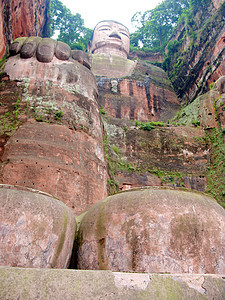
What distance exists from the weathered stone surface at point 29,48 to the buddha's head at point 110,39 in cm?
1819

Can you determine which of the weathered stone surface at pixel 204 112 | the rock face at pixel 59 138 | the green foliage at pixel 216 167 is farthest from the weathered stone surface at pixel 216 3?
the rock face at pixel 59 138

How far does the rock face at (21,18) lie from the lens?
35.9ft

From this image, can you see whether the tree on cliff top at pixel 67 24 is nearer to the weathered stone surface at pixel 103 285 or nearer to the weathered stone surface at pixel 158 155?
the weathered stone surface at pixel 158 155

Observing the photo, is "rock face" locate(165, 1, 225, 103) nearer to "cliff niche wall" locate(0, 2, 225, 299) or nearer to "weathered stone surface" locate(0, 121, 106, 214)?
"cliff niche wall" locate(0, 2, 225, 299)

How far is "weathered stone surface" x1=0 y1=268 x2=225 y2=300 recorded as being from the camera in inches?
87.4

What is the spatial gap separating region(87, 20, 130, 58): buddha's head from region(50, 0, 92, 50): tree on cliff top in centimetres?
227

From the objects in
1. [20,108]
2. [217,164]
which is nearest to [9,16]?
[20,108]

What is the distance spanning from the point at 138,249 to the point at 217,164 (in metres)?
9.04

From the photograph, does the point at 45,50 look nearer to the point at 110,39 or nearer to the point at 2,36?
the point at 2,36

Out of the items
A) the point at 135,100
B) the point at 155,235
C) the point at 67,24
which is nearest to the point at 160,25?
→ the point at 67,24

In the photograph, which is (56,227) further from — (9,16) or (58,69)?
(9,16)

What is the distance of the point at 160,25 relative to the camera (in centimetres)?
3136

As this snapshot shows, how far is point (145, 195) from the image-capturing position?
4.02m

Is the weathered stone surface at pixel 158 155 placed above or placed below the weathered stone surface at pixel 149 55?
below
